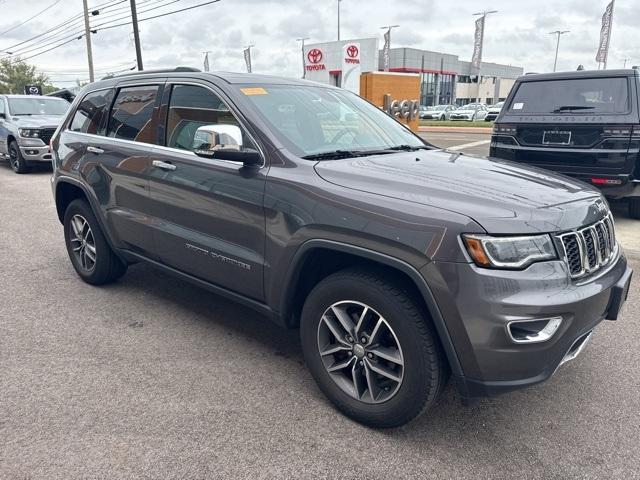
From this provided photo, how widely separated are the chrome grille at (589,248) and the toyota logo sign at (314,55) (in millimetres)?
18688

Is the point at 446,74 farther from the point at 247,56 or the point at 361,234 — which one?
the point at 361,234

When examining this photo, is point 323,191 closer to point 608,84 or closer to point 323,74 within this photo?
point 608,84

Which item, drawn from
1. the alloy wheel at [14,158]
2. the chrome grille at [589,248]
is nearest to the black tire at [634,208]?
the chrome grille at [589,248]

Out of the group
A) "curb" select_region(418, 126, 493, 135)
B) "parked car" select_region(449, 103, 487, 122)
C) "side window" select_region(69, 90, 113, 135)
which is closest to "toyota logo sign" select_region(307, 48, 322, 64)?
"curb" select_region(418, 126, 493, 135)

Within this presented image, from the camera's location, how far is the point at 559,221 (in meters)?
2.38

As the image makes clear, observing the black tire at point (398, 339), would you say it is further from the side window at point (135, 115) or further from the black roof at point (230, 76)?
the side window at point (135, 115)

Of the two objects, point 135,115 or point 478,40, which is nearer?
point 135,115

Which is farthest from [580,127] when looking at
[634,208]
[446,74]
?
[446,74]

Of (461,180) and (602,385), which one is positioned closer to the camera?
(461,180)

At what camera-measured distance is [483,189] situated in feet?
8.42

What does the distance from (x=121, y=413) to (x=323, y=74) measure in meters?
18.8

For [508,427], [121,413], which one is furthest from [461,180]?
[121,413]

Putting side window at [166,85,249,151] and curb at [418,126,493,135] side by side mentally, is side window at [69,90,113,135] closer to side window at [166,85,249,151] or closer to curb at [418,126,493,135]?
side window at [166,85,249,151]

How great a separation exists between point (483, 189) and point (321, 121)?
4.24 ft
